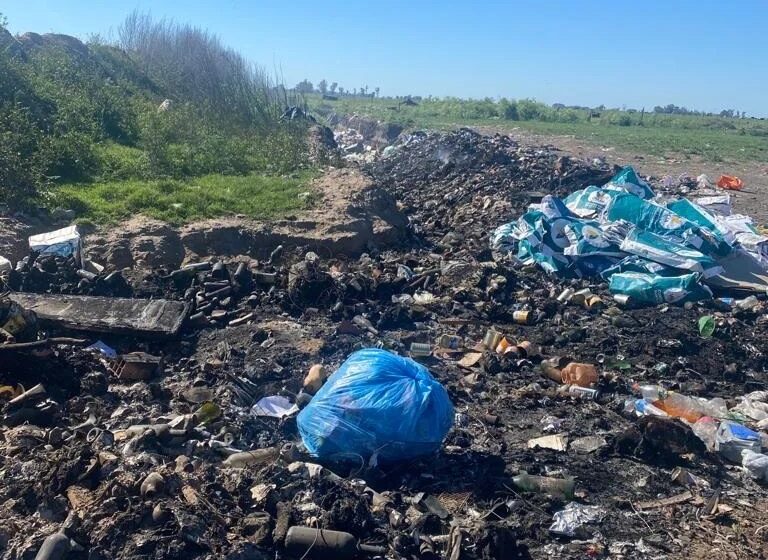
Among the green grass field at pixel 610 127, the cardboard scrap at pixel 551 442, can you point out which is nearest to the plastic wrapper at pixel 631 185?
the cardboard scrap at pixel 551 442

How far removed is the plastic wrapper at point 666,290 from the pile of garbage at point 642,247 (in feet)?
0.03

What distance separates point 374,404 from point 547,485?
1.10 metres

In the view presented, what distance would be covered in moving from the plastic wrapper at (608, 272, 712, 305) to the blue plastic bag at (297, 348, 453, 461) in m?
4.15

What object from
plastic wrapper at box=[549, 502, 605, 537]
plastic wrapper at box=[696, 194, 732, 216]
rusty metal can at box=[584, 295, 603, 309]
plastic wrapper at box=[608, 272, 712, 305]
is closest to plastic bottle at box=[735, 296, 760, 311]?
plastic wrapper at box=[608, 272, 712, 305]

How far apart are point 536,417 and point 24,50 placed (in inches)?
657

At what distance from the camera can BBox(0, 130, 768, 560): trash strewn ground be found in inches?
119

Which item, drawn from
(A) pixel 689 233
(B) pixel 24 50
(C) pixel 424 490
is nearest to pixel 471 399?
(C) pixel 424 490

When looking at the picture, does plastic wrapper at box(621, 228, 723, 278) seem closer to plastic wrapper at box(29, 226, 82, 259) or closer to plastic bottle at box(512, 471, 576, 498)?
plastic bottle at box(512, 471, 576, 498)

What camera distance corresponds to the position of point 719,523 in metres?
3.44

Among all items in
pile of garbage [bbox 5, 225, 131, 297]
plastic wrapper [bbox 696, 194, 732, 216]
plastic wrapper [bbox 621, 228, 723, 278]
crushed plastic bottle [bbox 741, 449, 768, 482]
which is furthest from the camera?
plastic wrapper [bbox 696, 194, 732, 216]

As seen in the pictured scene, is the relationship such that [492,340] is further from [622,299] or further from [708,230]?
[708,230]

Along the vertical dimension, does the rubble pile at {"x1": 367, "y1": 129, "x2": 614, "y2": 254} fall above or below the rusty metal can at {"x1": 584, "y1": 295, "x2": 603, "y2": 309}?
above

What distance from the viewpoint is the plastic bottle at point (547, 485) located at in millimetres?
3551

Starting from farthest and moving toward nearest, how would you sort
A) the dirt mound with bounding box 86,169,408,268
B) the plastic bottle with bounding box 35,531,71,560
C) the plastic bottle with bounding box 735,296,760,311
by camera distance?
1. the dirt mound with bounding box 86,169,408,268
2. the plastic bottle with bounding box 735,296,760,311
3. the plastic bottle with bounding box 35,531,71,560
